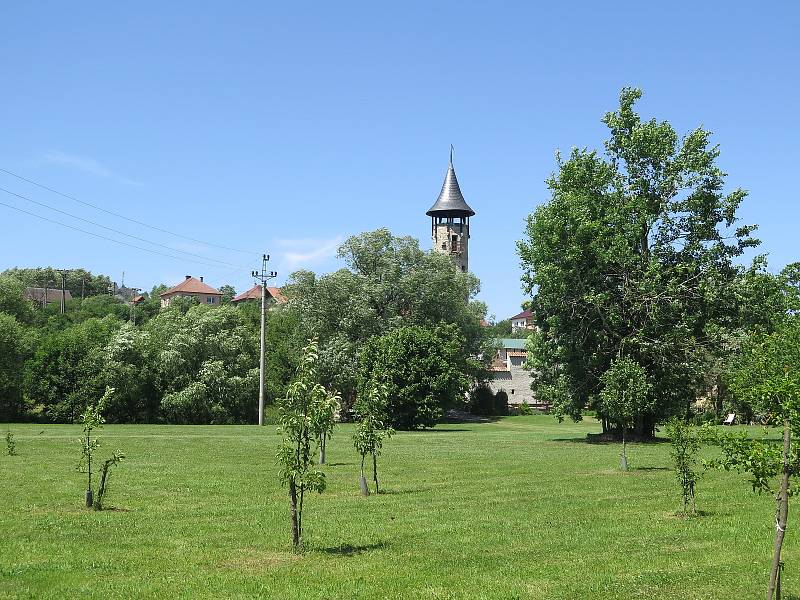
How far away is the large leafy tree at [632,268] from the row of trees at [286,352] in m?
15.2

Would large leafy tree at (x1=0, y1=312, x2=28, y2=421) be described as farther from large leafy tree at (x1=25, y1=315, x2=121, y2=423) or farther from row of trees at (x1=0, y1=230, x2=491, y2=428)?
large leafy tree at (x1=25, y1=315, x2=121, y2=423)

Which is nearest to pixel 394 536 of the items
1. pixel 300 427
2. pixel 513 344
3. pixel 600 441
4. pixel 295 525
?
pixel 295 525

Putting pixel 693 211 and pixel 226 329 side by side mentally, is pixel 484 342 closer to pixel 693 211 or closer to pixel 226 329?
pixel 226 329

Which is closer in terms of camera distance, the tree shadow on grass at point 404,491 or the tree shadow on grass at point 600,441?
the tree shadow on grass at point 404,491

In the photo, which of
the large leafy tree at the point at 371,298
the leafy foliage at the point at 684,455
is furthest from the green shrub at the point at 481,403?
the leafy foliage at the point at 684,455

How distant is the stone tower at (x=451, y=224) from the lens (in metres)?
135

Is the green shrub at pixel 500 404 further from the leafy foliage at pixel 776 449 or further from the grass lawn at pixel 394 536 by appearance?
the leafy foliage at pixel 776 449

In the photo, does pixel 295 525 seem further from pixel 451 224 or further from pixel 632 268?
pixel 451 224

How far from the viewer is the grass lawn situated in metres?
11.6

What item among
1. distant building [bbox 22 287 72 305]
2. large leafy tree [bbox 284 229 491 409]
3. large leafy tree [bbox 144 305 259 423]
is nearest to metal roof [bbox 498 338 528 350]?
large leafy tree [bbox 284 229 491 409]

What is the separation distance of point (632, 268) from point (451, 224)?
9329 centimetres

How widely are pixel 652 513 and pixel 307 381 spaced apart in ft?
29.5

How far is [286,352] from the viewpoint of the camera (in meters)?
81.2

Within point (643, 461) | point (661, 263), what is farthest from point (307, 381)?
point (661, 263)
